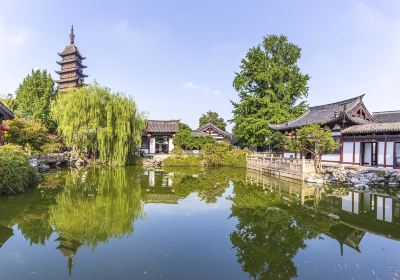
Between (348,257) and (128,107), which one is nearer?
(348,257)

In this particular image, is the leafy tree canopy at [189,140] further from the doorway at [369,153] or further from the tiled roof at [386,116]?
the doorway at [369,153]

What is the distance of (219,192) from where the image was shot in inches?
459

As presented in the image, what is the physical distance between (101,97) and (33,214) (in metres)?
14.3

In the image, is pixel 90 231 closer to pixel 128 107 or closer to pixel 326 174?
pixel 326 174

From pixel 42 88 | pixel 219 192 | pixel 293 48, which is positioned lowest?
pixel 219 192

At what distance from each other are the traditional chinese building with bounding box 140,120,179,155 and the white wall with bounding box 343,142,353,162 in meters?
16.9

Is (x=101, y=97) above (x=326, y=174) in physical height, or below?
above

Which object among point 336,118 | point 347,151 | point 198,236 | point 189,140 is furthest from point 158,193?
point 189,140

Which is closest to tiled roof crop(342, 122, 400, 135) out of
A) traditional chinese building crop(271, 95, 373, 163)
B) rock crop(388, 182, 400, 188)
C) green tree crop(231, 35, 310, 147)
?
traditional chinese building crop(271, 95, 373, 163)

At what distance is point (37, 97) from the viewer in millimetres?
30125

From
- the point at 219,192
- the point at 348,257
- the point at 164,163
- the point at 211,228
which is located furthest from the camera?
the point at 164,163

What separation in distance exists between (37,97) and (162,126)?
1309 cm

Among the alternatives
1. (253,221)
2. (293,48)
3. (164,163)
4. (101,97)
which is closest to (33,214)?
(253,221)

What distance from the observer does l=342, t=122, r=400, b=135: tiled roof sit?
14495mm
